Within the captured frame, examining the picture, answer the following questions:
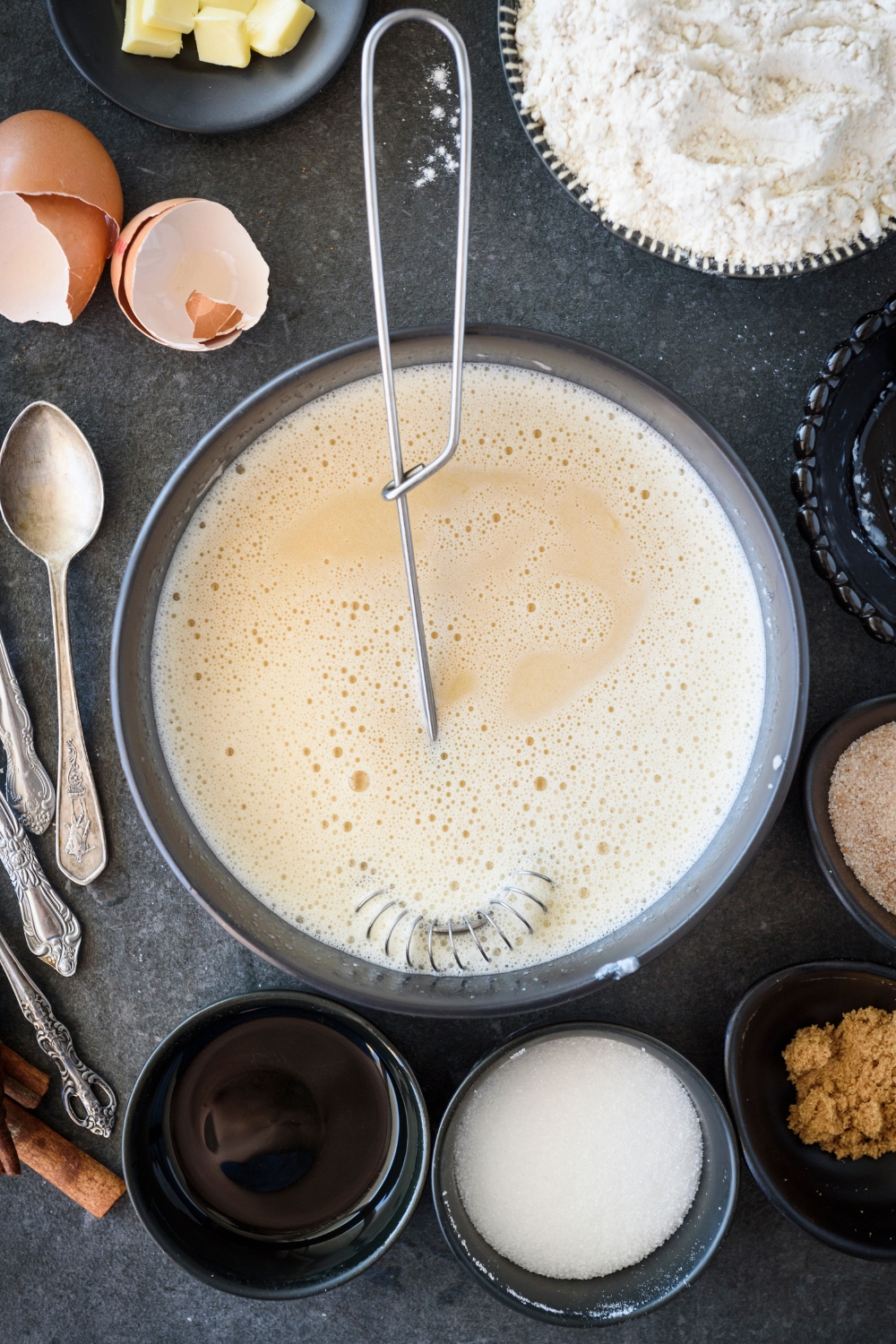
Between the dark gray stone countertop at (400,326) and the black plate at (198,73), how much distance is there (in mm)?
37

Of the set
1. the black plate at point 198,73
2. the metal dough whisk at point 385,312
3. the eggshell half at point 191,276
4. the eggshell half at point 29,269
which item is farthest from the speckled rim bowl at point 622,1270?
the black plate at point 198,73

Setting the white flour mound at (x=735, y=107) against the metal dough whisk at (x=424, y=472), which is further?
the white flour mound at (x=735, y=107)

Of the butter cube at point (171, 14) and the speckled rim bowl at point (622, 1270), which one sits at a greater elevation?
the butter cube at point (171, 14)

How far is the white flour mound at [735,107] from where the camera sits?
931mm

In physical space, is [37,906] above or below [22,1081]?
above

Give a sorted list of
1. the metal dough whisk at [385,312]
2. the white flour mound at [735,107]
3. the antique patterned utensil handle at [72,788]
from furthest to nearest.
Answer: the antique patterned utensil handle at [72,788] < the white flour mound at [735,107] < the metal dough whisk at [385,312]

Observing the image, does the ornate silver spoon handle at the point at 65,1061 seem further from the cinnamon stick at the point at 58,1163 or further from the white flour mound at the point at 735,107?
the white flour mound at the point at 735,107

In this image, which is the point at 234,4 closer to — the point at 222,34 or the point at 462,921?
the point at 222,34

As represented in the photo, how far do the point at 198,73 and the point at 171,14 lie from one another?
6cm

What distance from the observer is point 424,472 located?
0.83 meters

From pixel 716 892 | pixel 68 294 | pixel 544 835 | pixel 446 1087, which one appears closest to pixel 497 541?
pixel 544 835

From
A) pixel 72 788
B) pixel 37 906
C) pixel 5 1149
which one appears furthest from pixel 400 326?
pixel 5 1149

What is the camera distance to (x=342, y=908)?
100 centimetres

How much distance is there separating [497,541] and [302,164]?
0.51m
